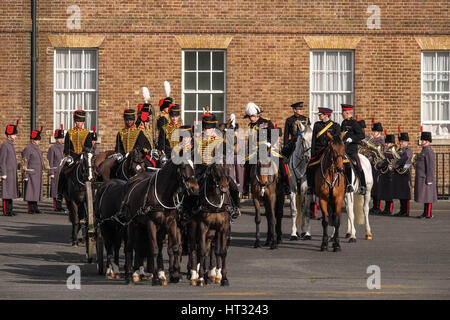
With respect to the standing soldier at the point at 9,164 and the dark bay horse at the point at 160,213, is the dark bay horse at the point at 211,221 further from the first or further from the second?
the standing soldier at the point at 9,164

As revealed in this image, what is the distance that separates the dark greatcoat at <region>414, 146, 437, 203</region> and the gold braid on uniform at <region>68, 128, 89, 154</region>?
8.95 m

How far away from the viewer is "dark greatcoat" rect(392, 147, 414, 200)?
25422 mm

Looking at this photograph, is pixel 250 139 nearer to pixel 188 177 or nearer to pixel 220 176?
pixel 220 176

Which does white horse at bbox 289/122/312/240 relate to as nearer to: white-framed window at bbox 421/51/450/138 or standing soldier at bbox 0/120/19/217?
standing soldier at bbox 0/120/19/217

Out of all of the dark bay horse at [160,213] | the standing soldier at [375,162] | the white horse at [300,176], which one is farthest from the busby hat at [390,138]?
the dark bay horse at [160,213]

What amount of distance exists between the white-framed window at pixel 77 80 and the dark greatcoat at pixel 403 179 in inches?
341

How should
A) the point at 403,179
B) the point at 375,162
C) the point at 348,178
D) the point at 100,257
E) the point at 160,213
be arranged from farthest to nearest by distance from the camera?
the point at 375,162, the point at 403,179, the point at 348,178, the point at 100,257, the point at 160,213

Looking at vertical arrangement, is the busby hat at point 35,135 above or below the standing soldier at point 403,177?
above

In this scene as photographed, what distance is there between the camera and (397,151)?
26578mm

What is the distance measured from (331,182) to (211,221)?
5466 millimetres

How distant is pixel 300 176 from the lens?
20031 millimetres

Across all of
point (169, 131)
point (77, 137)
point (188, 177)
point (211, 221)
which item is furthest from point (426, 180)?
point (188, 177)

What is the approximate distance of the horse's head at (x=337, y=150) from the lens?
18.2 meters

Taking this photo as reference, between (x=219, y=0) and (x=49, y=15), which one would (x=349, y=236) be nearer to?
(x=219, y=0)
